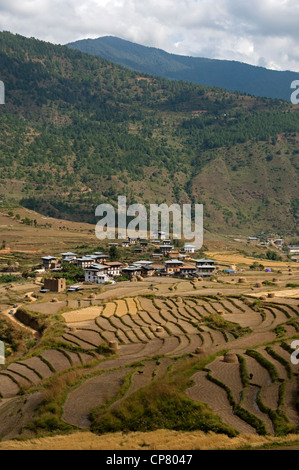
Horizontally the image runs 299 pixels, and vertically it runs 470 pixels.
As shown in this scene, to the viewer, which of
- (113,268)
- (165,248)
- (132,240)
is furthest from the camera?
(132,240)

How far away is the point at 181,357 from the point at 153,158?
13654cm

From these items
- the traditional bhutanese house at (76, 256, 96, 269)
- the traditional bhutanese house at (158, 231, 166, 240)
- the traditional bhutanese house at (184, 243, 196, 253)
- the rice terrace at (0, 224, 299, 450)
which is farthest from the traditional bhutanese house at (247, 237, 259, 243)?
the rice terrace at (0, 224, 299, 450)

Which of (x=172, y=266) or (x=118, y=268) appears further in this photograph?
(x=172, y=266)

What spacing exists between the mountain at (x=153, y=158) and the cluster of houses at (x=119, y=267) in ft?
151

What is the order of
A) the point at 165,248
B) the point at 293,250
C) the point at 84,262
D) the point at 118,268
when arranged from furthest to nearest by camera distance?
the point at 293,250
the point at 165,248
the point at 84,262
the point at 118,268

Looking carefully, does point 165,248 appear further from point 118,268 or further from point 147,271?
point 118,268

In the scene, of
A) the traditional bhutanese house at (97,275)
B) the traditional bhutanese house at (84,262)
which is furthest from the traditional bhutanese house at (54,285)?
the traditional bhutanese house at (84,262)

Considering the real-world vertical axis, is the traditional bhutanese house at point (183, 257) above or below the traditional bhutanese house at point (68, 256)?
below

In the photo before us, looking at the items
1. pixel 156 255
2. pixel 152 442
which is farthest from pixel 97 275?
pixel 152 442

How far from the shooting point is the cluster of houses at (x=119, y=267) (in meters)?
68.8

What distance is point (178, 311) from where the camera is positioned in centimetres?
4491

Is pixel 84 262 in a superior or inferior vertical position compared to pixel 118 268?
superior

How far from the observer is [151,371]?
1102 inches

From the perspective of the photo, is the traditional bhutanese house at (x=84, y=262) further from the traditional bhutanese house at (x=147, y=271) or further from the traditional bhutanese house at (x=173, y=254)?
the traditional bhutanese house at (x=173, y=254)
